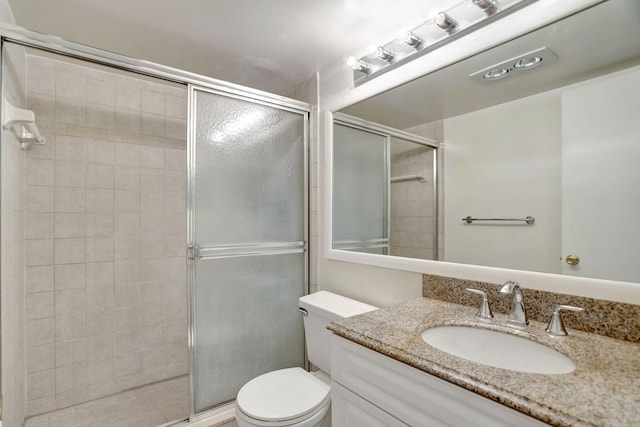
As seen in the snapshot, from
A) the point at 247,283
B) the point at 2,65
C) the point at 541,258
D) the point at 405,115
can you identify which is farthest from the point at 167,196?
the point at 541,258

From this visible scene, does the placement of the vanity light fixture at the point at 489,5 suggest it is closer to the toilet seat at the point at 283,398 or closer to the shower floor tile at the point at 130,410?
the toilet seat at the point at 283,398

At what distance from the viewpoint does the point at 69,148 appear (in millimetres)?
2002

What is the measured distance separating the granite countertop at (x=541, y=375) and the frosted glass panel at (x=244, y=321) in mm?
924

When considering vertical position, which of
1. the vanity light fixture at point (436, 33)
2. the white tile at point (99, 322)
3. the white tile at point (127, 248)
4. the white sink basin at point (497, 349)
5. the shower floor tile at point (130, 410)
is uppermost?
the vanity light fixture at point (436, 33)

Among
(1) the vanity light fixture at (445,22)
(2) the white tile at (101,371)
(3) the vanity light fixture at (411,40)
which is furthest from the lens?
(2) the white tile at (101,371)

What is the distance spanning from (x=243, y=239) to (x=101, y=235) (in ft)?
3.58

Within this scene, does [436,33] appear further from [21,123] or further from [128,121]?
[128,121]

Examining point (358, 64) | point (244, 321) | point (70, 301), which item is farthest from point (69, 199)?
point (358, 64)

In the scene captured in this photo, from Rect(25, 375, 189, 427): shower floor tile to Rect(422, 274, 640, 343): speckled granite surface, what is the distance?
1.69 meters

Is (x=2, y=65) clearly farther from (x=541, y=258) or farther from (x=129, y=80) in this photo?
(x=541, y=258)

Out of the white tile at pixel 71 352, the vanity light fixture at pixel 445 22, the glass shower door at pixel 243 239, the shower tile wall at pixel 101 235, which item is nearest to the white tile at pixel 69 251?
the shower tile wall at pixel 101 235

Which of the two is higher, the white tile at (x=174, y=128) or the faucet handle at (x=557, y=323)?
the white tile at (x=174, y=128)

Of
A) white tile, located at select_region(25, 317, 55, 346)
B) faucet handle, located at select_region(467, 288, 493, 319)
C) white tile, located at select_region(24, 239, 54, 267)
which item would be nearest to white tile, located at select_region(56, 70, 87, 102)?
white tile, located at select_region(24, 239, 54, 267)

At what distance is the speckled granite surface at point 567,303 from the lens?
89 centimetres
